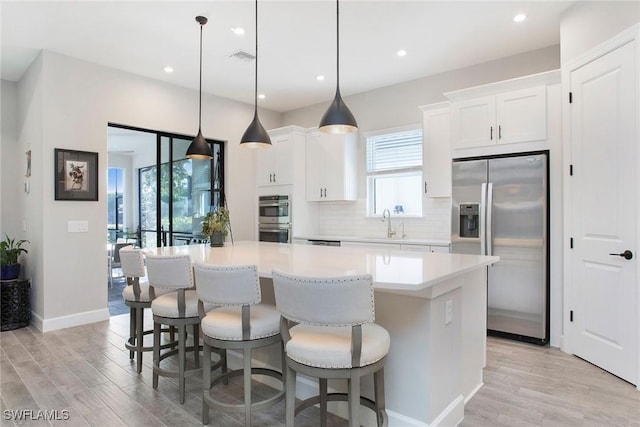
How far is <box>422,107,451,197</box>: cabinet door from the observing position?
445 centimetres

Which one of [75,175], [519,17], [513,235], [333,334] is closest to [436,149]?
[513,235]

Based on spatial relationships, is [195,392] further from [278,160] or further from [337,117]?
[278,160]

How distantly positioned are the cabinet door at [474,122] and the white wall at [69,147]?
378 centimetres

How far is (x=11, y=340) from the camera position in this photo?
382 cm

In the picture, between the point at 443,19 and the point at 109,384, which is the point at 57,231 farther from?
the point at 443,19

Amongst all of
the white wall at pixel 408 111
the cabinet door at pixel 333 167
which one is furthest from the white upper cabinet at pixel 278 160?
the white wall at pixel 408 111

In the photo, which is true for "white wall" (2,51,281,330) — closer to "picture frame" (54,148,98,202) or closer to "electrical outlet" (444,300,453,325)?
"picture frame" (54,148,98,202)

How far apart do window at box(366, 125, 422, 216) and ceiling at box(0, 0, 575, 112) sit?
0.80m

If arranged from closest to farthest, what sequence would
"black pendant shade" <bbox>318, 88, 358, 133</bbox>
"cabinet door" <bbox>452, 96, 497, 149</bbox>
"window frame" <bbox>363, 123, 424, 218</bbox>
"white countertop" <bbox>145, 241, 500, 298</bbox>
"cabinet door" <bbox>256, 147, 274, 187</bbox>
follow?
1. "white countertop" <bbox>145, 241, 500, 298</bbox>
2. "black pendant shade" <bbox>318, 88, 358, 133</bbox>
3. "cabinet door" <bbox>452, 96, 497, 149</bbox>
4. "window frame" <bbox>363, 123, 424, 218</bbox>
5. "cabinet door" <bbox>256, 147, 274, 187</bbox>

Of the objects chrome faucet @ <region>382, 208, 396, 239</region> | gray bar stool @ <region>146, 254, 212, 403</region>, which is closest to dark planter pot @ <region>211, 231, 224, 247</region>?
gray bar stool @ <region>146, 254, 212, 403</region>

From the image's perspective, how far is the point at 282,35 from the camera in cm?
383

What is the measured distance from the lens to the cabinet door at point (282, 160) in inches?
225

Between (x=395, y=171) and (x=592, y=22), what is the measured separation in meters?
2.66

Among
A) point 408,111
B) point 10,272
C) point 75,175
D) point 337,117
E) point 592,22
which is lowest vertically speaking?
point 10,272
